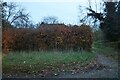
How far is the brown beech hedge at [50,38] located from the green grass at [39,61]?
411mm

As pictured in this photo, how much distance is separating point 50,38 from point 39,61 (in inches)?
70.2

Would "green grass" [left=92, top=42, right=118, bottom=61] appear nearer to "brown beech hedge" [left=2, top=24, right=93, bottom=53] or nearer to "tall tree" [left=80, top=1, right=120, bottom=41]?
"tall tree" [left=80, top=1, right=120, bottom=41]

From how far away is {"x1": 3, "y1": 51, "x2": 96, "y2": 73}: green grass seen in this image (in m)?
5.00

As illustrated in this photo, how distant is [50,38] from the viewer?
723cm

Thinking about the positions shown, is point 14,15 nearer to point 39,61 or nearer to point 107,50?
point 39,61

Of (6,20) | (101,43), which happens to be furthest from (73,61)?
(6,20)

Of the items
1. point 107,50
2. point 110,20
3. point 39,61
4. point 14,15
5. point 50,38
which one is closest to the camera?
point 39,61

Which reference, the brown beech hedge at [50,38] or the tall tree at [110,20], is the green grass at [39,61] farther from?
the tall tree at [110,20]

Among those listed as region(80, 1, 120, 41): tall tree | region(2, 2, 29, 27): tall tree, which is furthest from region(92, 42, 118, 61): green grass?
region(2, 2, 29, 27): tall tree

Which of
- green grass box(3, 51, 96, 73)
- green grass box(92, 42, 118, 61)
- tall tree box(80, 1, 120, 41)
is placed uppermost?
tall tree box(80, 1, 120, 41)

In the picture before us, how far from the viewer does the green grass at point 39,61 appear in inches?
197

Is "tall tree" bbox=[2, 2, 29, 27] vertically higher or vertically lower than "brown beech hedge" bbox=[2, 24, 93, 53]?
higher

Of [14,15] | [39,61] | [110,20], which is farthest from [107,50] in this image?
[14,15]

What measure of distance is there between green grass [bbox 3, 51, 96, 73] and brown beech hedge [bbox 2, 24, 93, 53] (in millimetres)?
411
